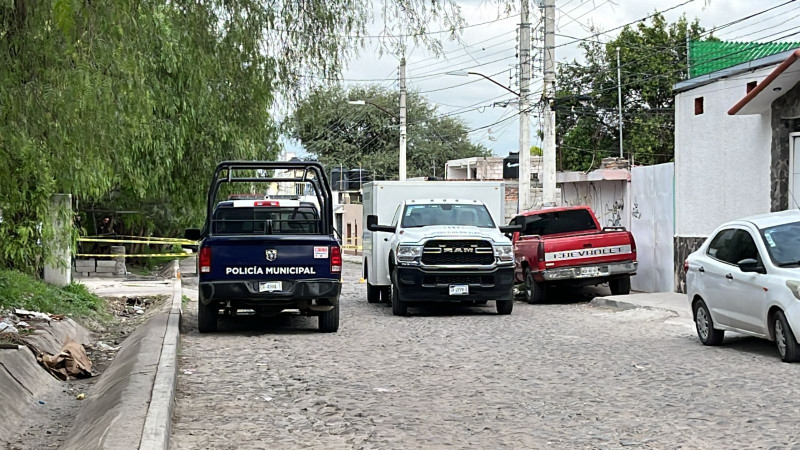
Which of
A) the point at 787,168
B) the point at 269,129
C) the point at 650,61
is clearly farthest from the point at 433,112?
the point at 269,129

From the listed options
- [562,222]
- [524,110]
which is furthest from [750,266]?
[524,110]

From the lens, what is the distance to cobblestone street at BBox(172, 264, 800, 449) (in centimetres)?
835

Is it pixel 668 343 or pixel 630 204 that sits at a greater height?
pixel 630 204

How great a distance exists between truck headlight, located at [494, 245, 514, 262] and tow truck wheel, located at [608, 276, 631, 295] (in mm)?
4915

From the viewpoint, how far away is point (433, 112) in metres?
82.9

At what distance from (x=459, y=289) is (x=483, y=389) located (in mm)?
8213

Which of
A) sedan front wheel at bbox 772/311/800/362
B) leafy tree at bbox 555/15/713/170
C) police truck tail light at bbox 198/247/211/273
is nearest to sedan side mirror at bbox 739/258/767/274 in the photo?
sedan front wheel at bbox 772/311/800/362

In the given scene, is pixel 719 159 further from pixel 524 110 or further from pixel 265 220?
pixel 265 220

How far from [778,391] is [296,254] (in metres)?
7.81

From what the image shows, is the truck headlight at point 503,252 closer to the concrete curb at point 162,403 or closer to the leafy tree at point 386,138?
the concrete curb at point 162,403

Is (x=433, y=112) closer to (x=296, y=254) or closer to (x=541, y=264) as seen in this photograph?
(x=541, y=264)

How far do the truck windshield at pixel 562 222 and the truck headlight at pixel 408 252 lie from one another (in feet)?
18.2

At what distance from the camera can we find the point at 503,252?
1903 cm

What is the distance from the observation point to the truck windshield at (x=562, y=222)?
2389 cm
